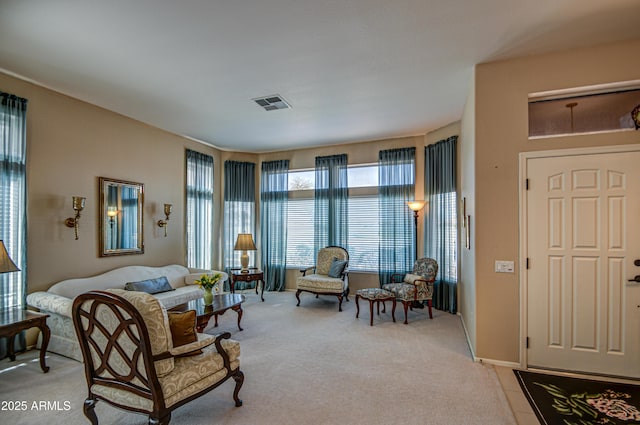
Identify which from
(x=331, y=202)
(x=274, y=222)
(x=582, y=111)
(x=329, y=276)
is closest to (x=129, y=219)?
(x=274, y=222)

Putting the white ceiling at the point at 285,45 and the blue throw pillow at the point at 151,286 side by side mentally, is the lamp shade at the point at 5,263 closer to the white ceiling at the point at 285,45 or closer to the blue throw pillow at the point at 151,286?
the blue throw pillow at the point at 151,286

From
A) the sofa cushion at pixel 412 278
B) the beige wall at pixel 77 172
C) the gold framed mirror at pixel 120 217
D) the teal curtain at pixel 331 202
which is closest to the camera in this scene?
the beige wall at pixel 77 172

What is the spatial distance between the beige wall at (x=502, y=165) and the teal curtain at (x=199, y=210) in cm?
519

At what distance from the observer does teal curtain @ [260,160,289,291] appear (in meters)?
7.09

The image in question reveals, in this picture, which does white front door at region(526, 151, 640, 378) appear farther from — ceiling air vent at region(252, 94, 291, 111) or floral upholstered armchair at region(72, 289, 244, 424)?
floral upholstered armchair at region(72, 289, 244, 424)

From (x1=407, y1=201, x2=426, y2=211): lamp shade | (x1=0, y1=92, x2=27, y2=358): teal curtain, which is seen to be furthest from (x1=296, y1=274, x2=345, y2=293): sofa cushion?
(x1=0, y1=92, x2=27, y2=358): teal curtain

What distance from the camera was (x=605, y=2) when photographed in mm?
2447

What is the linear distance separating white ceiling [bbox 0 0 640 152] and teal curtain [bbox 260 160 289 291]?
2.55 meters

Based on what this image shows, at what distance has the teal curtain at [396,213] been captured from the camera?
6004 millimetres

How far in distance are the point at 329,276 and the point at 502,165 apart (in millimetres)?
3664

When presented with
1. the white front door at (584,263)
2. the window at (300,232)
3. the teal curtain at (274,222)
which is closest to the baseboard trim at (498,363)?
the white front door at (584,263)

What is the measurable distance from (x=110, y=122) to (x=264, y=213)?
11.4 feet

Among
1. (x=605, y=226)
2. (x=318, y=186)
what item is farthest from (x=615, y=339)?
(x=318, y=186)

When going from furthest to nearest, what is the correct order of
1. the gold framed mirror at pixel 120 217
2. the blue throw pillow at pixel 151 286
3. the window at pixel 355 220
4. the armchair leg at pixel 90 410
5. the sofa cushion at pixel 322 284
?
the window at pixel 355 220
the sofa cushion at pixel 322 284
the gold framed mirror at pixel 120 217
the blue throw pillow at pixel 151 286
the armchair leg at pixel 90 410
